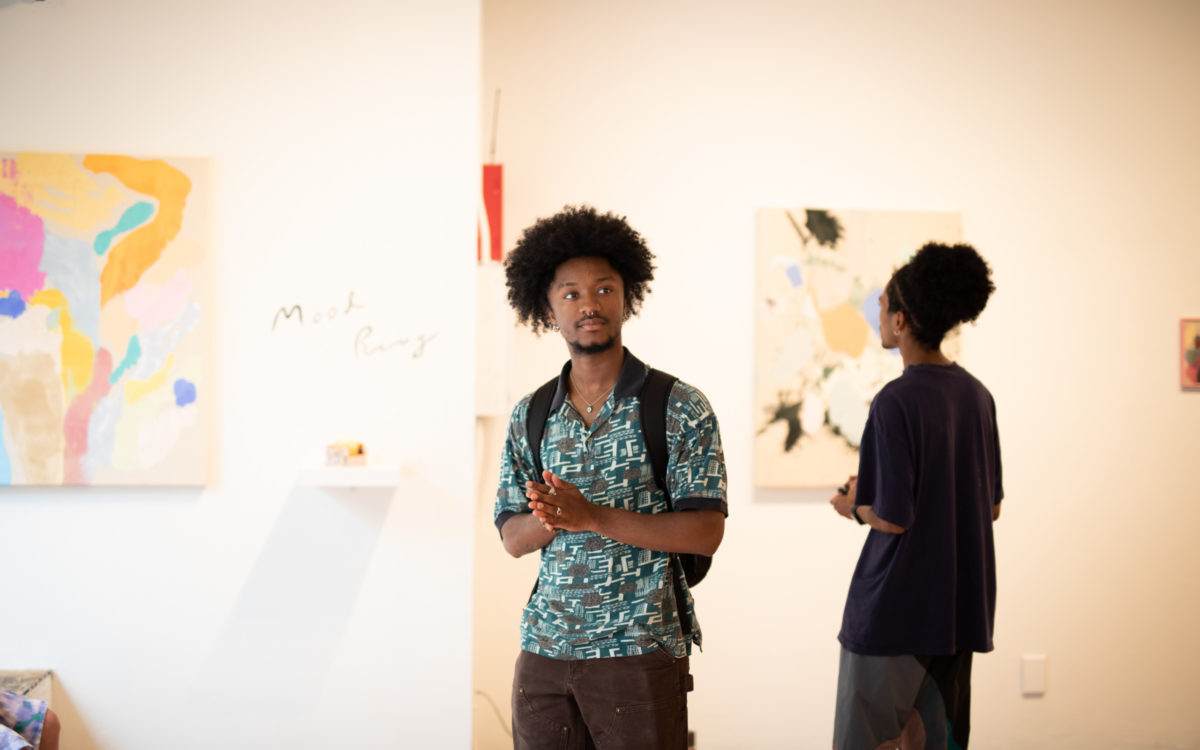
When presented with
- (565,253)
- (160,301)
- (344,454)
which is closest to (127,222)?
(160,301)

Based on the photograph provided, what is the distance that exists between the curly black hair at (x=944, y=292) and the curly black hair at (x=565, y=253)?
0.70m

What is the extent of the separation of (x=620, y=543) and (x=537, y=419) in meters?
0.31

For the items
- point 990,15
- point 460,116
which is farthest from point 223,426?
point 990,15

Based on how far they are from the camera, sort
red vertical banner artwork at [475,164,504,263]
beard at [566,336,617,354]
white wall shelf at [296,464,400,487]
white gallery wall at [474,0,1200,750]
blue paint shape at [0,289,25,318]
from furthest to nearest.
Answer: white gallery wall at [474,0,1200,750], red vertical banner artwork at [475,164,504,263], blue paint shape at [0,289,25,318], white wall shelf at [296,464,400,487], beard at [566,336,617,354]

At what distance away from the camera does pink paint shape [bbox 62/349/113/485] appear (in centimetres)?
235

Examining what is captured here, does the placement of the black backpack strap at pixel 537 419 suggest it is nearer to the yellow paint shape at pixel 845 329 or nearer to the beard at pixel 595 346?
the beard at pixel 595 346

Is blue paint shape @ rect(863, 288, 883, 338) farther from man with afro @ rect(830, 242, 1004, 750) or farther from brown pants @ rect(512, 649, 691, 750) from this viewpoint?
brown pants @ rect(512, 649, 691, 750)

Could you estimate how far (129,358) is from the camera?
2352 mm

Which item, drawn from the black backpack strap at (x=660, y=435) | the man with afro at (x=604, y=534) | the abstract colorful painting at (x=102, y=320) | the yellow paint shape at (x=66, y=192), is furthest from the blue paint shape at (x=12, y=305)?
the black backpack strap at (x=660, y=435)

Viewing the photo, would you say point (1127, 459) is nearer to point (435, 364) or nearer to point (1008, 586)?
point (1008, 586)

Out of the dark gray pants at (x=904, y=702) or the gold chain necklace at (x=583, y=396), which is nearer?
the gold chain necklace at (x=583, y=396)

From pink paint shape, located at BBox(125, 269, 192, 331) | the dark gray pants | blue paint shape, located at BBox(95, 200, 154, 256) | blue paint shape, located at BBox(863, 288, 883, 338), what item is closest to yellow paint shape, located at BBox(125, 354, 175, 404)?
pink paint shape, located at BBox(125, 269, 192, 331)

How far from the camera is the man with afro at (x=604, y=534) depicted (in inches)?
60.8

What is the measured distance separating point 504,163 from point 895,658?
2129 millimetres
